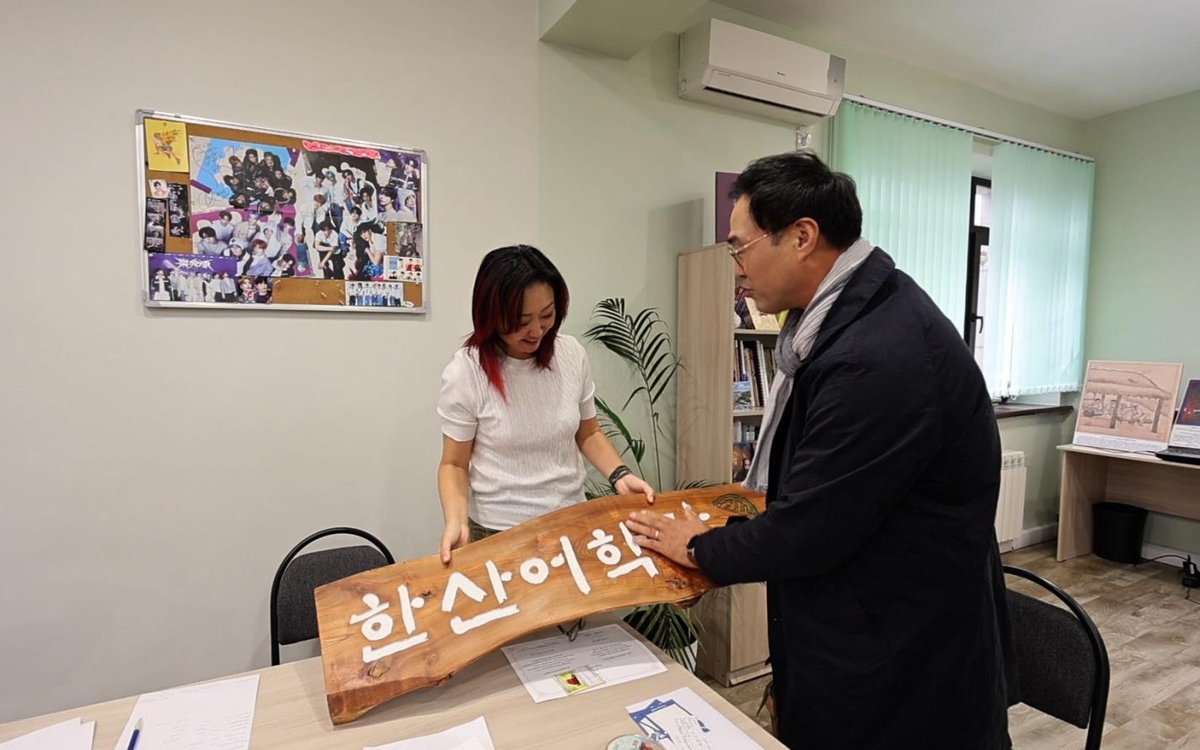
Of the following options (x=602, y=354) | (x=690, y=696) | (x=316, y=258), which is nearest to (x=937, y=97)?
(x=602, y=354)

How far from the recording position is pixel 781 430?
4.11 ft

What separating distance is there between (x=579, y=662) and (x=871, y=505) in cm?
69

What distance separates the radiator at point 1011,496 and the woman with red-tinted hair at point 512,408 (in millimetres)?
3615

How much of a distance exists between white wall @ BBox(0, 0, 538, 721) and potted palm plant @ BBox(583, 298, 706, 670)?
64 centimetres

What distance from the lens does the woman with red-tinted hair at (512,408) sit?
1549mm

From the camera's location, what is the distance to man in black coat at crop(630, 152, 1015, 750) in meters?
1.00

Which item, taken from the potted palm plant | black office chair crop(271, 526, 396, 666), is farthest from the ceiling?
black office chair crop(271, 526, 396, 666)

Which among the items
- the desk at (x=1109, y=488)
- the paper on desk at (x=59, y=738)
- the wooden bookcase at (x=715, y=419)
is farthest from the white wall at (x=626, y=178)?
the desk at (x=1109, y=488)

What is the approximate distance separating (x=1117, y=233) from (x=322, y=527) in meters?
5.43

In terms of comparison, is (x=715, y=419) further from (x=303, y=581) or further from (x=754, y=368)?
(x=303, y=581)

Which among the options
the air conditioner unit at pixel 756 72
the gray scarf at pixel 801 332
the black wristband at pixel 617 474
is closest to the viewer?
the gray scarf at pixel 801 332

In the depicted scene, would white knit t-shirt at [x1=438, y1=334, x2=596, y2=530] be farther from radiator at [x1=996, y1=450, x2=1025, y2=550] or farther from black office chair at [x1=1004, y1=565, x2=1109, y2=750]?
radiator at [x1=996, y1=450, x2=1025, y2=550]

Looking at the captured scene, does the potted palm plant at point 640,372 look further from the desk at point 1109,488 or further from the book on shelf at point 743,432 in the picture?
the desk at point 1109,488

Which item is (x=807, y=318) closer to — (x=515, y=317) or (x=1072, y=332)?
(x=515, y=317)
